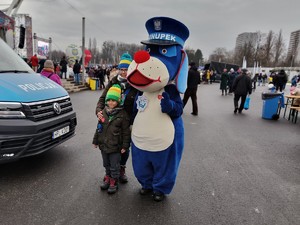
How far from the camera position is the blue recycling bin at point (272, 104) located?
8789 mm

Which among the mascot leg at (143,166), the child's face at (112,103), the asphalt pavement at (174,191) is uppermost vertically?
the child's face at (112,103)

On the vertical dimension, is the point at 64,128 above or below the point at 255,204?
above

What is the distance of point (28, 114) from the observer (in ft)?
10.5

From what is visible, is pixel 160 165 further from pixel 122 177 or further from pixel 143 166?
pixel 122 177

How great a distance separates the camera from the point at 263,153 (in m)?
5.04

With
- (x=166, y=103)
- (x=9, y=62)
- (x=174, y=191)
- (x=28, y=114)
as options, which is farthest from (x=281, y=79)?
(x=28, y=114)

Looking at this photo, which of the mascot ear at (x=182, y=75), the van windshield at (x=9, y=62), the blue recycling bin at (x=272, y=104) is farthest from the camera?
the blue recycling bin at (x=272, y=104)

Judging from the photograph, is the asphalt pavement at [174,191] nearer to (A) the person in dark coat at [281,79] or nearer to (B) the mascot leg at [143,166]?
(B) the mascot leg at [143,166]

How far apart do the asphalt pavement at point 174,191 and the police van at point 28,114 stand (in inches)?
19.6

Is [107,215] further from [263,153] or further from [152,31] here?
[263,153]

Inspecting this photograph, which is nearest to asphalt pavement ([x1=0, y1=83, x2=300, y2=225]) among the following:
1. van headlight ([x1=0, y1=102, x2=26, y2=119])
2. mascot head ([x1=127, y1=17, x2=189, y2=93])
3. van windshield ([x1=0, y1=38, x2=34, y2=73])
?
van headlight ([x1=0, y1=102, x2=26, y2=119])

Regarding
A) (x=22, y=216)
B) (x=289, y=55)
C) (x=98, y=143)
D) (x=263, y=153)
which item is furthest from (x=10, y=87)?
(x=289, y=55)

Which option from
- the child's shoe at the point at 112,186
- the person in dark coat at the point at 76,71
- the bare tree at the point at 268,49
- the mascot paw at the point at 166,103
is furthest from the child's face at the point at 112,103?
the bare tree at the point at 268,49

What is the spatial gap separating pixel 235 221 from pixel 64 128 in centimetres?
282
